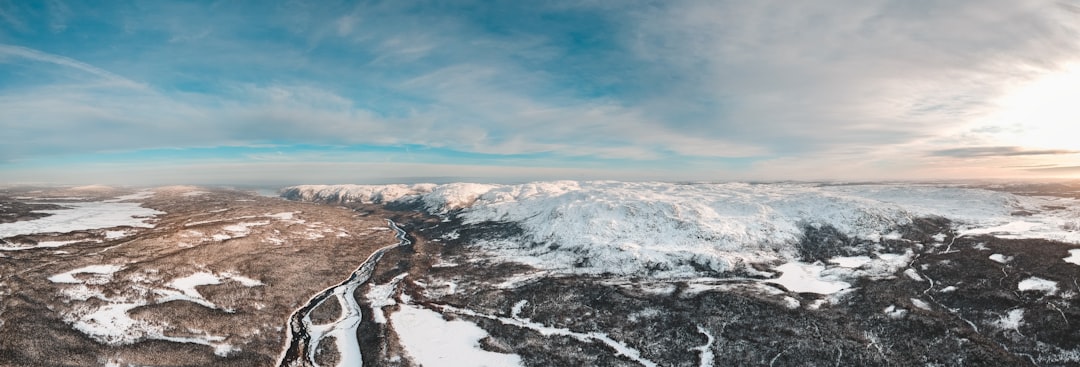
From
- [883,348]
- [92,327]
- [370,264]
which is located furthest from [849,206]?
[92,327]

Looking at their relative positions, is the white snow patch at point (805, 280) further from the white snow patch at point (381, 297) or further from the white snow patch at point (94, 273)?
the white snow patch at point (94, 273)

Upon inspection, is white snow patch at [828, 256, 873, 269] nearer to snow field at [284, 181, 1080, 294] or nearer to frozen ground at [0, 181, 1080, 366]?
snow field at [284, 181, 1080, 294]

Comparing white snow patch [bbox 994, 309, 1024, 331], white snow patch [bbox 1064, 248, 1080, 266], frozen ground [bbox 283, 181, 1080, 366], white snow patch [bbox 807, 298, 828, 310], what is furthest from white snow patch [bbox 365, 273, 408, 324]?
white snow patch [bbox 1064, 248, 1080, 266]

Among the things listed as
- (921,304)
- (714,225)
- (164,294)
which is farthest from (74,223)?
(921,304)

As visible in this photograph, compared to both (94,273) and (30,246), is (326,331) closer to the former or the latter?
(94,273)

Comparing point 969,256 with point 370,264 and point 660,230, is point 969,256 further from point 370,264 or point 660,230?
point 370,264
